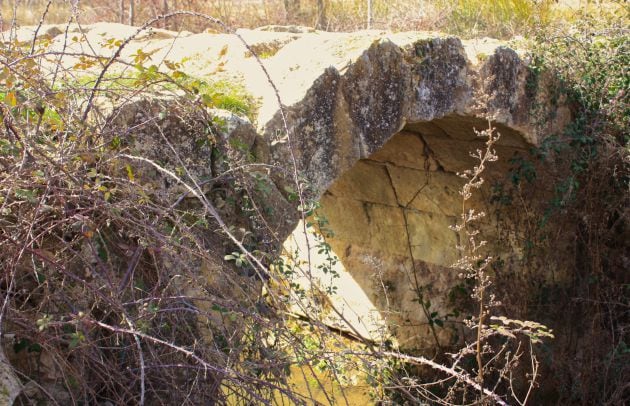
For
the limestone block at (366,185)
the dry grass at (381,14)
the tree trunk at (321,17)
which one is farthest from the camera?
the tree trunk at (321,17)

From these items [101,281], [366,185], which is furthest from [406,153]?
[101,281]

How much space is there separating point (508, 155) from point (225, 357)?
11.4 ft

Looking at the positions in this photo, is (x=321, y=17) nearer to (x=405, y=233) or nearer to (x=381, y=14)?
(x=381, y=14)

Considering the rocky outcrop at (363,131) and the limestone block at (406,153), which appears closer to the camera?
the rocky outcrop at (363,131)

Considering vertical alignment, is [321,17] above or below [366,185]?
above

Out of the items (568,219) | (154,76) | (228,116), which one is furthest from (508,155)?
(154,76)

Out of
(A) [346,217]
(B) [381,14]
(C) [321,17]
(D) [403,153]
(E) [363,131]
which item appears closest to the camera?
(E) [363,131]

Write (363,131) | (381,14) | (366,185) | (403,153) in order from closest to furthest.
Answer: (363,131) → (403,153) → (366,185) → (381,14)

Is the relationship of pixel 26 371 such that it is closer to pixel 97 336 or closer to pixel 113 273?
pixel 97 336

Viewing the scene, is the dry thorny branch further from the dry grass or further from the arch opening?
the dry grass

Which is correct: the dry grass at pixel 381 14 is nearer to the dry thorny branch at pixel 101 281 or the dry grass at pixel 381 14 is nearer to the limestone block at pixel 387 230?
the limestone block at pixel 387 230

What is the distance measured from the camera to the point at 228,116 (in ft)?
10.7

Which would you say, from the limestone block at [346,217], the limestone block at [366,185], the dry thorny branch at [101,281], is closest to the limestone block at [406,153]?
the limestone block at [366,185]

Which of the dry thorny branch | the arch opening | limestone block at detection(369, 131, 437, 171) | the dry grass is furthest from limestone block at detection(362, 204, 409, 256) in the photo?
the dry thorny branch
